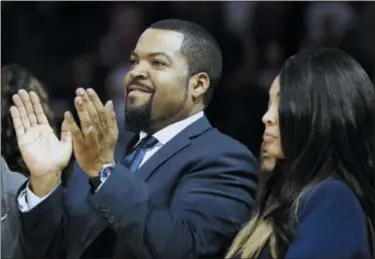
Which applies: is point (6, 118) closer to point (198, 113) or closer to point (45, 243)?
point (45, 243)

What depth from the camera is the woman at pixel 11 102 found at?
142 centimetres

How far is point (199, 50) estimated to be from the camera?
1363 millimetres

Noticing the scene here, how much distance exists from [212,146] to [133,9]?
0.30m

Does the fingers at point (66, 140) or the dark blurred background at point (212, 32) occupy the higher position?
the dark blurred background at point (212, 32)

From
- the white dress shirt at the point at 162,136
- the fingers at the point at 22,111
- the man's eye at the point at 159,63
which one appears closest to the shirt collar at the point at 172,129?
the white dress shirt at the point at 162,136

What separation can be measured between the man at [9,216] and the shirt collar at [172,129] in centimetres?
26

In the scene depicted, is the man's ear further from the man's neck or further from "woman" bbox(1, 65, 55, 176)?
"woman" bbox(1, 65, 55, 176)

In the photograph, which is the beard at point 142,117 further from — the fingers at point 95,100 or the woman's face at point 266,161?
the woman's face at point 266,161

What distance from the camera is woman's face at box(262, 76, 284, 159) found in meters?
1.29

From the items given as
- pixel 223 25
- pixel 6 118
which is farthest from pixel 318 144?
pixel 6 118

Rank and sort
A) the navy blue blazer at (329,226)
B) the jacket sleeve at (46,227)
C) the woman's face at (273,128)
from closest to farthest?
the navy blue blazer at (329,226), the woman's face at (273,128), the jacket sleeve at (46,227)

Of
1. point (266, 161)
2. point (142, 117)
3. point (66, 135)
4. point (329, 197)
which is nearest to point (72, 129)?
point (66, 135)

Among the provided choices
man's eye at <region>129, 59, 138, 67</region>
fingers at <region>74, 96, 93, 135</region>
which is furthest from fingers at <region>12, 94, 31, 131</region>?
man's eye at <region>129, 59, 138, 67</region>

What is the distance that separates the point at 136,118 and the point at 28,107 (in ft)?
0.67
